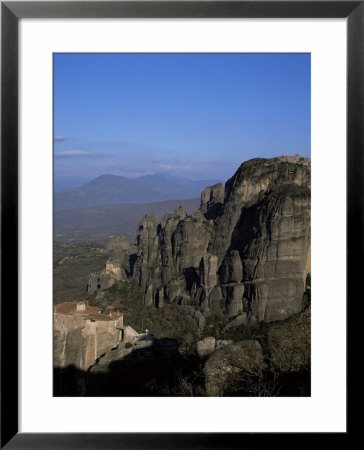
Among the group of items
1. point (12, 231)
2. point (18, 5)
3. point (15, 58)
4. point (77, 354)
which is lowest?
point (77, 354)

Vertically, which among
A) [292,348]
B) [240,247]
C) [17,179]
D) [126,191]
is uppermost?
[126,191]

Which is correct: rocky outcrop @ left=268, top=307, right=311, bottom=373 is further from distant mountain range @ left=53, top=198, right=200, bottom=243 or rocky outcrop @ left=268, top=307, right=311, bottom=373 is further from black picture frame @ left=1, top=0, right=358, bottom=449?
distant mountain range @ left=53, top=198, right=200, bottom=243

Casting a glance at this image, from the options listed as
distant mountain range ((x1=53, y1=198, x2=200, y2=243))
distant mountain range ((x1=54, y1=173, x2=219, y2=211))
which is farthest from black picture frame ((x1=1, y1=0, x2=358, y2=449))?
distant mountain range ((x1=53, y1=198, x2=200, y2=243))

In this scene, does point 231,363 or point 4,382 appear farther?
point 231,363

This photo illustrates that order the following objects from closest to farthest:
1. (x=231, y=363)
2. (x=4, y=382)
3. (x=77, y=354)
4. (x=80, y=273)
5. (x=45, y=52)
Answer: (x=4, y=382) < (x=45, y=52) < (x=231, y=363) < (x=77, y=354) < (x=80, y=273)

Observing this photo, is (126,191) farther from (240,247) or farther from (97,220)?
(240,247)

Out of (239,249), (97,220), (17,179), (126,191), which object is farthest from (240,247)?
(17,179)

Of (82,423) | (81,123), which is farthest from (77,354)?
(81,123)

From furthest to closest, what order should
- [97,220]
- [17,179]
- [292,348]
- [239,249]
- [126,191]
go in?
[239,249], [97,220], [126,191], [292,348], [17,179]

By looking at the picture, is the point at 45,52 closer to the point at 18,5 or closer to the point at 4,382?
the point at 18,5
